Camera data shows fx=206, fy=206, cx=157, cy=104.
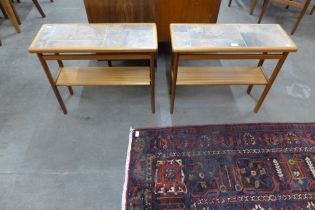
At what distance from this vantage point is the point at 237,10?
119 inches

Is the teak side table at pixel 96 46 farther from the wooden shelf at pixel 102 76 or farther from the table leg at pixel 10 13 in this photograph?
the table leg at pixel 10 13

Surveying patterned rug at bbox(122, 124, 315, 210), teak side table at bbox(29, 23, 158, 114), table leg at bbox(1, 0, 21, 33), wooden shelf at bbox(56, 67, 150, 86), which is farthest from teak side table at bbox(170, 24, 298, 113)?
table leg at bbox(1, 0, 21, 33)

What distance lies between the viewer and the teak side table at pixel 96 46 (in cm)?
129

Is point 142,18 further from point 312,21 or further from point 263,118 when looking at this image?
point 312,21

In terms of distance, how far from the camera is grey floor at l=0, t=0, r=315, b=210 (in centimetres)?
139

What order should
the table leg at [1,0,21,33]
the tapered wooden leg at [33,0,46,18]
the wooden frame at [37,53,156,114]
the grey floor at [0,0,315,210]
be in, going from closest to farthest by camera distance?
the grey floor at [0,0,315,210]
the wooden frame at [37,53,156,114]
the table leg at [1,0,21,33]
the tapered wooden leg at [33,0,46,18]

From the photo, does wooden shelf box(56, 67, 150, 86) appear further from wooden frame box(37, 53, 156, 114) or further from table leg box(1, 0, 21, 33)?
table leg box(1, 0, 21, 33)

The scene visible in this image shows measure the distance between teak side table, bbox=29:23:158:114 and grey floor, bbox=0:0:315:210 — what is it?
1.08 feet

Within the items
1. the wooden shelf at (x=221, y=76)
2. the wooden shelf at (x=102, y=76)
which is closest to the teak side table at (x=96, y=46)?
the wooden shelf at (x=102, y=76)

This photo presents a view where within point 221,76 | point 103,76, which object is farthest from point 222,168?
point 103,76

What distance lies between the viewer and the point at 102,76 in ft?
5.33

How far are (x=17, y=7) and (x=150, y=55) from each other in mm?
2831

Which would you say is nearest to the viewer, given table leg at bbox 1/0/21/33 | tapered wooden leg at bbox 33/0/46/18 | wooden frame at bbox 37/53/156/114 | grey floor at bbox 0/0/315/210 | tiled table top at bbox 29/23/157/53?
tiled table top at bbox 29/23/157/53

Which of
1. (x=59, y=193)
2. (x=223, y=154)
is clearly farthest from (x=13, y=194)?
(x=223, y=154)
